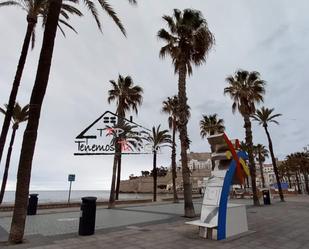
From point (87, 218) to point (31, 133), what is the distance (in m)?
3.35

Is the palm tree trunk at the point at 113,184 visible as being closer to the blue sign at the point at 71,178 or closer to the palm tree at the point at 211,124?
the blue sign at the point at 71,178

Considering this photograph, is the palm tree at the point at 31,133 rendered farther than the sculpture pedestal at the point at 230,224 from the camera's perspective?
No

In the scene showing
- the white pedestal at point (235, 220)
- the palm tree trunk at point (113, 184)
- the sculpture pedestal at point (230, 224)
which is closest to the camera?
the sculpture pedestal at point (230, 224)

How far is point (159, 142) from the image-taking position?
3297cm

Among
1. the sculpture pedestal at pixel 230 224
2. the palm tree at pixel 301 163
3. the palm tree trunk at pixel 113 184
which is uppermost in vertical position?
A: the palm tree at pixel 301 163

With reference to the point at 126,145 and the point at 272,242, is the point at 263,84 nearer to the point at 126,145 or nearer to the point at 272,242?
the point at 126,145

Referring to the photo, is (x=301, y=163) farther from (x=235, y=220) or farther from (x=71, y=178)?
(x=235, y=220)

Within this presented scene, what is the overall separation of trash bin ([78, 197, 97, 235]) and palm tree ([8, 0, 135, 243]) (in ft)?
5.89

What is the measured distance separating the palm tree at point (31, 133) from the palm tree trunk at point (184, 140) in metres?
7.92

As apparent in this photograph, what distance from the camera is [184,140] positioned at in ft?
46.1

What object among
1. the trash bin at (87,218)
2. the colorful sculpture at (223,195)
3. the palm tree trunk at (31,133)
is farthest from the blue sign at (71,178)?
the colorful sculpture at (223,195)

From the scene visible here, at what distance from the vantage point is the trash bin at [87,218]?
8375mm

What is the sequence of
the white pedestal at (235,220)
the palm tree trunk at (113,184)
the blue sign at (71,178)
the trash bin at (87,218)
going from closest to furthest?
the white pedestal at (235,220)
the trash bin at (87,218)
the palm tree trunk at (113,184)
the blue sign at (71,178)

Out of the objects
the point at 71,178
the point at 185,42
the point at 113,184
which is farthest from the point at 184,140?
the point at 71,178
